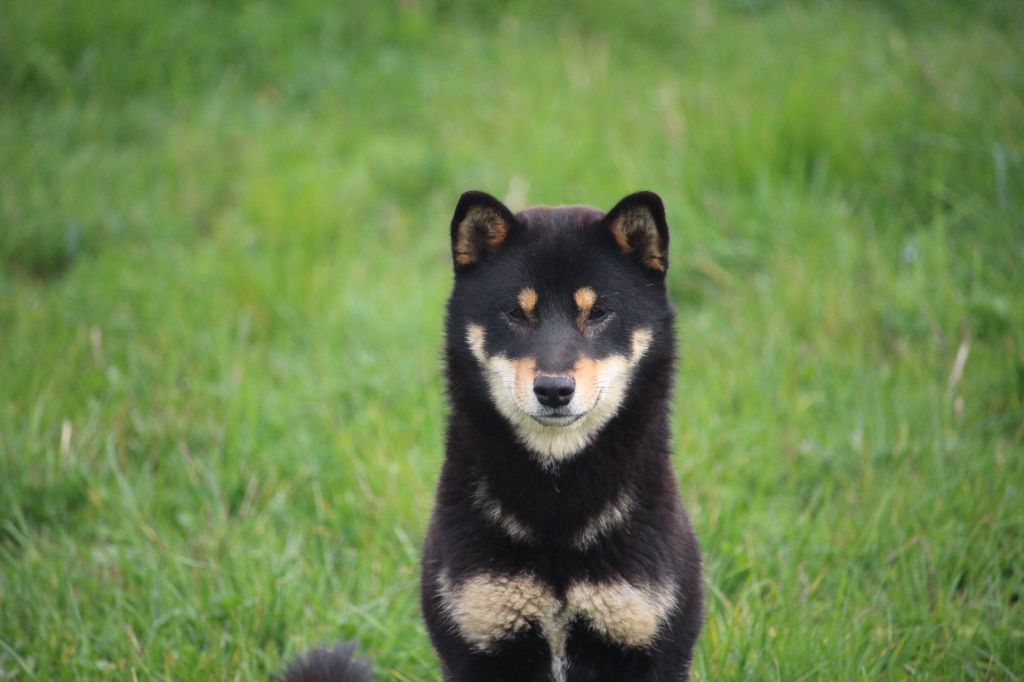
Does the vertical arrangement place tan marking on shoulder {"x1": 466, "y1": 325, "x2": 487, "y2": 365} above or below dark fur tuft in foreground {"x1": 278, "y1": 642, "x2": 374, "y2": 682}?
above

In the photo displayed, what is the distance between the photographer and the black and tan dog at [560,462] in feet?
9.09

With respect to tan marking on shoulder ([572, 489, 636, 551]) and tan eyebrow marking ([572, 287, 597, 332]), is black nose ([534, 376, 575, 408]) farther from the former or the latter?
tan marking on shoulder ([572, 489, 636, 551])

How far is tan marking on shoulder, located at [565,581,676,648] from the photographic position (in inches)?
108

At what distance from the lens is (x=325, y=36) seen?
7.86 meters

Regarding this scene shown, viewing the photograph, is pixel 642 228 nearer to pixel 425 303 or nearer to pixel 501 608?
pixel 501 608

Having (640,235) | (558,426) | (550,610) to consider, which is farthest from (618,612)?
(640,235)

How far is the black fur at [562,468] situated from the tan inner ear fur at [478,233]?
0.02 m

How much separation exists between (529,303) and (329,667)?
127 cm

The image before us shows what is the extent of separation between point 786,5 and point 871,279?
398 cm

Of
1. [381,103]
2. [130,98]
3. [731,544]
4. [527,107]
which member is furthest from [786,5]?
[731,544]

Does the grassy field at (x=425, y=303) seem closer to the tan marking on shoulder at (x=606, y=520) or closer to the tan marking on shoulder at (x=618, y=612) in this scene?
the tan marking on shoulder at (x=618, y=612)

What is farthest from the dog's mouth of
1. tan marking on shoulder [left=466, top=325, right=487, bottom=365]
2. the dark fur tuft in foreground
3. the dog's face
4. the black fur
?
the dark fur tuft in foreground

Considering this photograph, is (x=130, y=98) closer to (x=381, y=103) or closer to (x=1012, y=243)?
(x=381, y=103)

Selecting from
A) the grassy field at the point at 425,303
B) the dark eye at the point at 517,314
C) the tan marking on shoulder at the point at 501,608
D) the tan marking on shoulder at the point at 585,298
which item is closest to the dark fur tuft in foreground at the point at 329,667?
the grassy field at the point at 425,303
